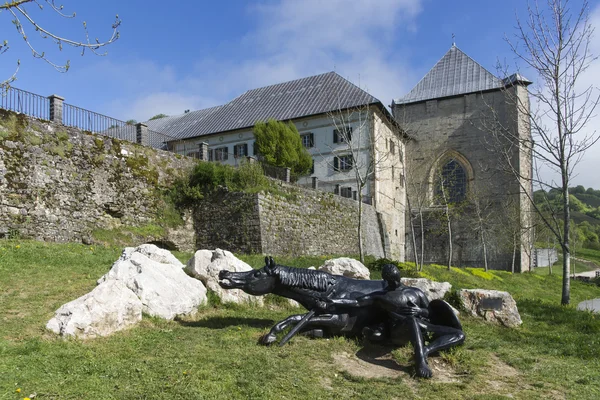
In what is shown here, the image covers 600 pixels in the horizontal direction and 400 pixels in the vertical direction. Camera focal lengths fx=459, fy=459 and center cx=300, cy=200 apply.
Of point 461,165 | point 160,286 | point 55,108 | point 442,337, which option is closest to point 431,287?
point 442,337

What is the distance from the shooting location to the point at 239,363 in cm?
518

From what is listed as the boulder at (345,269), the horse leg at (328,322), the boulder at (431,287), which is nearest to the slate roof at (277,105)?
the boulder at (345,269)

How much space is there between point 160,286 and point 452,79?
4024 cm

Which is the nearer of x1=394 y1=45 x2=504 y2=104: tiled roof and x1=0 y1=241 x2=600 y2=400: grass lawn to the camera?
x1=0 y1=241 x2=600 y2=400: grass lawn

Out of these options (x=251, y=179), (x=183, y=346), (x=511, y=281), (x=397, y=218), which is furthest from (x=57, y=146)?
(x=397, y=218)

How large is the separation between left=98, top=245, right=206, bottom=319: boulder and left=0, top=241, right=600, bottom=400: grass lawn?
9.3 inches

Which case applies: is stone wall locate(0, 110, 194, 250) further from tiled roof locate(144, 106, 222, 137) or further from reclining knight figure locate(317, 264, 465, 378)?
tiled roof locate(144, 106, 222, 137)

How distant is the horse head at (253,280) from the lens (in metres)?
6.28

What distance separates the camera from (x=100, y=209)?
614 inches

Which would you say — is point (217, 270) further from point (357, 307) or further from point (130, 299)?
point (357, 307)

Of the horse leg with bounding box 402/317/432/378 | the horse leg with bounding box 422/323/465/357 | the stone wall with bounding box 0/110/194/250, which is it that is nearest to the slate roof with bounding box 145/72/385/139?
the stone wall with bounding box 0/110/194/250

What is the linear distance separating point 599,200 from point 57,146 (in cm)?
14174

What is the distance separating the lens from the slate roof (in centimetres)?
3306

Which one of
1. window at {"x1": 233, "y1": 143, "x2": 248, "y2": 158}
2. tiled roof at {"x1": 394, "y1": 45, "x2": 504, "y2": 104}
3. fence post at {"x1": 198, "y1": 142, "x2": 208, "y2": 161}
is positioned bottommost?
fence post at {"x1": 198, "y1": 142, "x2": 208, "y2": 161}
